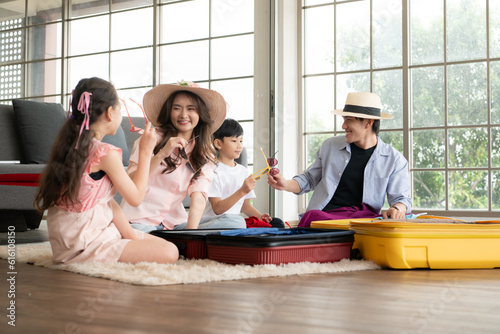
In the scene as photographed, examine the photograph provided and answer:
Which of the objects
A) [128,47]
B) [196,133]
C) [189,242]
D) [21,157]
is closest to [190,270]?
[189,242]

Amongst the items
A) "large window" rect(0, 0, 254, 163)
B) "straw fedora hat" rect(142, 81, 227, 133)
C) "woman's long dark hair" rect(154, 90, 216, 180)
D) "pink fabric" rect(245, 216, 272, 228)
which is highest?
"large window" rect(0, 0, 254, 163)

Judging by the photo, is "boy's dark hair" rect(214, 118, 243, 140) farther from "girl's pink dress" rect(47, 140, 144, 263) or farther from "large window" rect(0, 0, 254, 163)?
"large window" rect(0, 0, 254, 163)

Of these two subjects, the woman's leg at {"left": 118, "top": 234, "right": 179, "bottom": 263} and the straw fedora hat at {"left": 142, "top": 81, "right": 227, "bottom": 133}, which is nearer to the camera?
the woman's leg at {"left": 118, "top": 234, "right": 179, "bottom": 263}

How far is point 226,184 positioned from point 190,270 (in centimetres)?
118

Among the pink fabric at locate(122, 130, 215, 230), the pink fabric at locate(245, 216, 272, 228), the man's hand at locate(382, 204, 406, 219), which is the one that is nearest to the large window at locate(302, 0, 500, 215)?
the man's hand at locate(382, 204, 406, 219)

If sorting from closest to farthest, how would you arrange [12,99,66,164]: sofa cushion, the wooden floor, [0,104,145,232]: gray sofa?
the wooden floor, [0,104,145,232]: gray sofa, [12,99,66,164]: sofa cushion

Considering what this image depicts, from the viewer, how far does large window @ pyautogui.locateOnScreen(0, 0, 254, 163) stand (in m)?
3.51

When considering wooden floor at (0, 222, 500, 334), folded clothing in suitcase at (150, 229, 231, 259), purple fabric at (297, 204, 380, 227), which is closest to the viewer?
wooden floor at (0, 222, 500, 334)

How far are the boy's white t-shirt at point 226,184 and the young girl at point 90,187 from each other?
824 mm

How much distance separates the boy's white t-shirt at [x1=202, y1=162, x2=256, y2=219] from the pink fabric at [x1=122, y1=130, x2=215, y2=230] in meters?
0.24

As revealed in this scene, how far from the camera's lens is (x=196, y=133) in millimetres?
2602

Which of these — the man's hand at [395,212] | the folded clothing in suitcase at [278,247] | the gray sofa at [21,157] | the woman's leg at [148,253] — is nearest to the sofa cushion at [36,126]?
the gray sofa at [21,157]

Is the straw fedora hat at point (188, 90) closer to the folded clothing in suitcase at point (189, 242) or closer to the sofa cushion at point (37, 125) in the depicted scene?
the folded clothing in suitcase at point (189, 242)

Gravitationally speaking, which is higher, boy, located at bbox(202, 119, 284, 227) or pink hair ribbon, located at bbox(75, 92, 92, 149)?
pink hair ribbon, located at bbox(75, 92, 92, 149)
